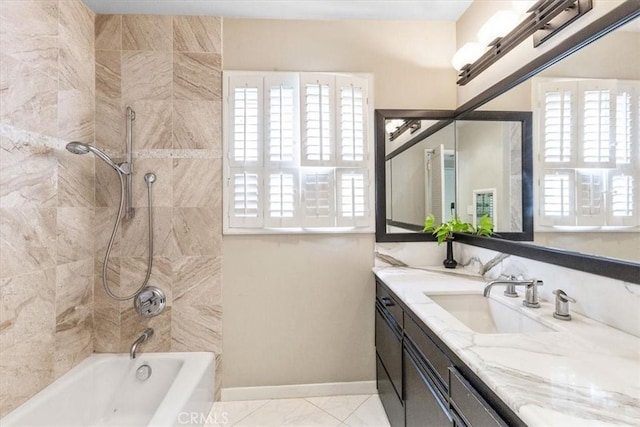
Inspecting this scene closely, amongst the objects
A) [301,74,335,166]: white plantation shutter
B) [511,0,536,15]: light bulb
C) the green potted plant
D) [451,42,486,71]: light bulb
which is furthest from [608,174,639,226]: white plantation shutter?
[301,74,335,166]: white plantation shutter

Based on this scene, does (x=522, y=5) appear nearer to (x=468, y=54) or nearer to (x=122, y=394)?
(x=468, y=54)

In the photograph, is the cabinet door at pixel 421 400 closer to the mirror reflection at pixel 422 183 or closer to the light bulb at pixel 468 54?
the mirror reflection at pixel 422 183

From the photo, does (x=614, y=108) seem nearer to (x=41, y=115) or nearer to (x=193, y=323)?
(x=193, y=323)

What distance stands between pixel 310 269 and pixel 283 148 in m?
0.87

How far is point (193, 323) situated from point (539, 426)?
1.95 metres

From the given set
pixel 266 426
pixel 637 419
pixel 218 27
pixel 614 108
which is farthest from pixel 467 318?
pixel 218 27

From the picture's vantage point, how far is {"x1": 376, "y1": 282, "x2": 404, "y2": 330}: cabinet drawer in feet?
4.88

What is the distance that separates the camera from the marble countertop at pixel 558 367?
0.62 metres

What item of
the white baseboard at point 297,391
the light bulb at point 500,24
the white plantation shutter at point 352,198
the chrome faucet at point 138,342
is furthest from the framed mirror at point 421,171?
the chrome faucet at point 138,342

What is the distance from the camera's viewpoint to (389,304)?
167cm

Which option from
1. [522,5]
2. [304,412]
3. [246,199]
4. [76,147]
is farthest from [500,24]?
[304,412]

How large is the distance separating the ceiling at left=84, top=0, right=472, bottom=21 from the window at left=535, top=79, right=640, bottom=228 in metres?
1.06

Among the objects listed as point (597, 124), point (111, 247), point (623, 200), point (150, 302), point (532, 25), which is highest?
point (532, 25)

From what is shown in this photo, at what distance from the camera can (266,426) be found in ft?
5.71
